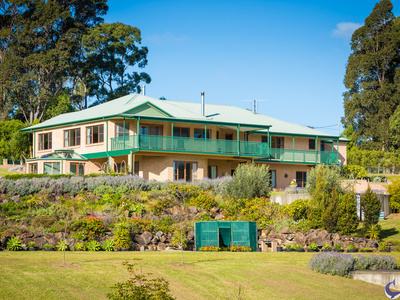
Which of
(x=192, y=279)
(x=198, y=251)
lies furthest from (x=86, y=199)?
(x=192, y=279)

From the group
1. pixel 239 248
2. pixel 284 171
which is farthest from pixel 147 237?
pixel 284 171

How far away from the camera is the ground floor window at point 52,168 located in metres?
38.0

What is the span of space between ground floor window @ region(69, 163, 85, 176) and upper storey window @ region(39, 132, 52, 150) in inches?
211

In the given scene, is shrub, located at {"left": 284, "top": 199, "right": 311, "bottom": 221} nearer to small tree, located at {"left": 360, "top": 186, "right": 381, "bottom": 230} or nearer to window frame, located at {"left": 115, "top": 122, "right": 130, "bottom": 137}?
small tree, located at {"left": 360, "top": 186, "right": 381, "bottom": 230}

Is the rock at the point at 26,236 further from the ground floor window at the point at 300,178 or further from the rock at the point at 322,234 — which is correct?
the ground floor window at the point at 300,178

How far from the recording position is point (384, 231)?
28.3m

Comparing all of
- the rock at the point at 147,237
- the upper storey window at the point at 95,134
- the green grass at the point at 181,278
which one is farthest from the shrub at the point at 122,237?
the upper storey window at the point at 95,134

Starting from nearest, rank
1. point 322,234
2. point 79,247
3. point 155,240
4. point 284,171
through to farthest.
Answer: point 79,247
point 155,240
point 322,234
point 284,171

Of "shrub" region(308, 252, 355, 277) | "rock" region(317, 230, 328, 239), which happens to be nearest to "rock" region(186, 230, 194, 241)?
"rock" region(317, 230, 328, 239)

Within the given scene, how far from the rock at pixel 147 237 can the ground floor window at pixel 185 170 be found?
14.7 metres

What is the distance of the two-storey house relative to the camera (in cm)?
A: 3822

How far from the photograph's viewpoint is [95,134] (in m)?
40.7

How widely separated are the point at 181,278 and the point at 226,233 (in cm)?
844

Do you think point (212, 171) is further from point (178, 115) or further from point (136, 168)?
point (136, 168)
